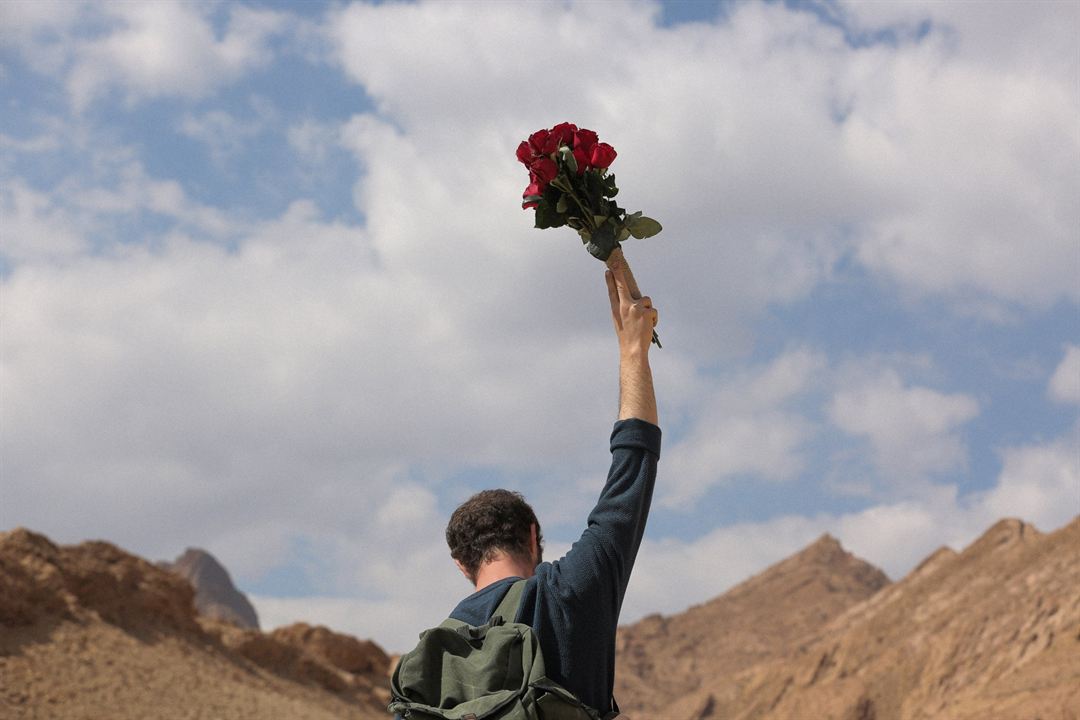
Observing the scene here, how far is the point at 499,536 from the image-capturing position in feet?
10.6

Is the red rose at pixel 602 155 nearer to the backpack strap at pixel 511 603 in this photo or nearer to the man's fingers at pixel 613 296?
the man's fingers at pixel 613 296

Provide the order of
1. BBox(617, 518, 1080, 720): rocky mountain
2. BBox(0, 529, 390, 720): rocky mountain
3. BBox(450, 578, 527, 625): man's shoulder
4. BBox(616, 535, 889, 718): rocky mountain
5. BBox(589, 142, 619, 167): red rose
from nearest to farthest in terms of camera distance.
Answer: BBox(450, 578, 527, 625): man's shoulder → BBox(589, 142, 619, 167): red rose → BBox(617, 518, 1080, 720): rocky mountain → BBox(0, 529, 390, 720): rocky mountain → BBox(616, 535, 889, 718): rocky mountain

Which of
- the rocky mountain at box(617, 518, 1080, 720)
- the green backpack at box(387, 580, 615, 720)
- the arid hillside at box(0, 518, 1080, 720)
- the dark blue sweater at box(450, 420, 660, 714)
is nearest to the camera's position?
the green backpack at box(387, 580, 615, 720)

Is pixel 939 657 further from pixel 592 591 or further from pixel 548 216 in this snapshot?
pixel 592 591

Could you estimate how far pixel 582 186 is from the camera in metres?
3.67

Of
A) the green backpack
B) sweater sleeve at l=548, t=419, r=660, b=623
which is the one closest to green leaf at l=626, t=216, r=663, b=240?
sweater sleeve at l=548, t=419, r=660, b=623

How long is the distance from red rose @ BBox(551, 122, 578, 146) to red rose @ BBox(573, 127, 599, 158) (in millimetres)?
16

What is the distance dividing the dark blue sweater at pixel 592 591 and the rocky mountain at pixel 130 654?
80.0ft

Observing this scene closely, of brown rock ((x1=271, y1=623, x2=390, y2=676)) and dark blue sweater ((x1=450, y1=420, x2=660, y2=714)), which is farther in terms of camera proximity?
brown rock ((x1=271, y1=623, x2=390, y2=676))

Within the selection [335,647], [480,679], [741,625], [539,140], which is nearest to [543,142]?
[539,140]

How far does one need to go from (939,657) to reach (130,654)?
2282 cm

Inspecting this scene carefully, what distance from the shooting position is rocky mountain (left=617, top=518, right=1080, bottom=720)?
26.0 m

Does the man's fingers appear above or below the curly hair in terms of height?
above

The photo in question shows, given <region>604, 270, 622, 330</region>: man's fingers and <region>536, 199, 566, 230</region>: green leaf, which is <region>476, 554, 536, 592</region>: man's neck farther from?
<region>536, 199, 566, 230</region>: green leaf
